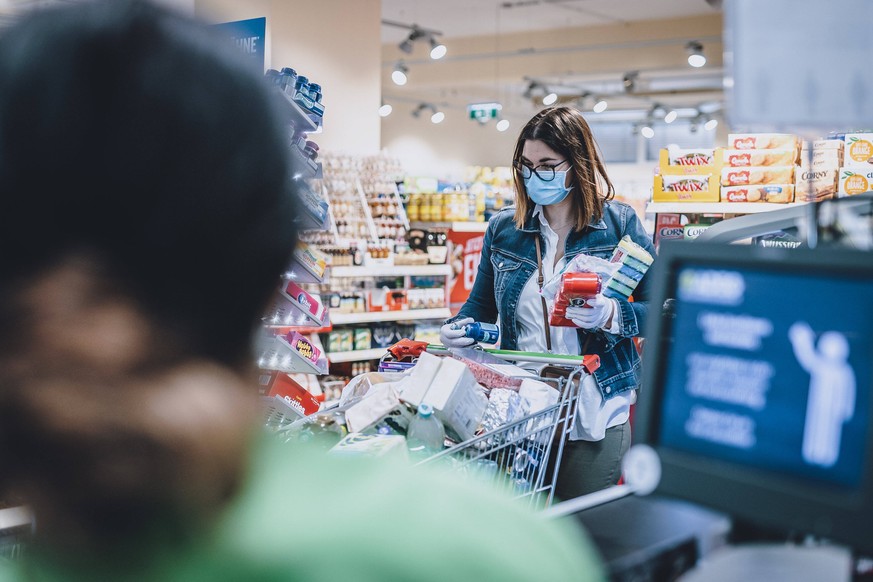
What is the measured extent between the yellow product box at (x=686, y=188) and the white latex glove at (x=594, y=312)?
9.49 ft

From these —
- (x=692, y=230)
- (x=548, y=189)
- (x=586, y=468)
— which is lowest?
(x=586, y=468)

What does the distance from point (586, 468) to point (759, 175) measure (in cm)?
305

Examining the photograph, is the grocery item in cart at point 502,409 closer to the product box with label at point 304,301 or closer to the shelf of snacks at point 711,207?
the product box with label at point 304,301

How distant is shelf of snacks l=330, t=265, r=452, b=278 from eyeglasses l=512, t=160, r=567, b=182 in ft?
10.4

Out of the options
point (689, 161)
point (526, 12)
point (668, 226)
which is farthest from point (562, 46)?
point (689, 161)

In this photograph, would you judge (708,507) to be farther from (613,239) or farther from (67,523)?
(613,239)

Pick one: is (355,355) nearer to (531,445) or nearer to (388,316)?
(388,316)

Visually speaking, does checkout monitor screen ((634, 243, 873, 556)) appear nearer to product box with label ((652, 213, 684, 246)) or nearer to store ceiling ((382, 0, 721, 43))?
product box with label ((652, 213, 684, 246))

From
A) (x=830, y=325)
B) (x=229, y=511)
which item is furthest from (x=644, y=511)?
(x=229, y=511)

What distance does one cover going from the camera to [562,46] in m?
14.8

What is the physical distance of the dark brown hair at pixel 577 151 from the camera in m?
2.87

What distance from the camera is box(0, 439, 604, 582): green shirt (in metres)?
0.56

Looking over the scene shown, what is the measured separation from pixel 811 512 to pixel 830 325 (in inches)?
7.5

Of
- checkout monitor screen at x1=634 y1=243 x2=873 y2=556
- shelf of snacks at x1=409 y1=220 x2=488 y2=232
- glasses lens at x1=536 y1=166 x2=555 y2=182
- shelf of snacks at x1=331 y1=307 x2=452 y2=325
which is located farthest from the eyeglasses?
shelf of snacks at x1=409 y1=220 x2=488 y2=232
